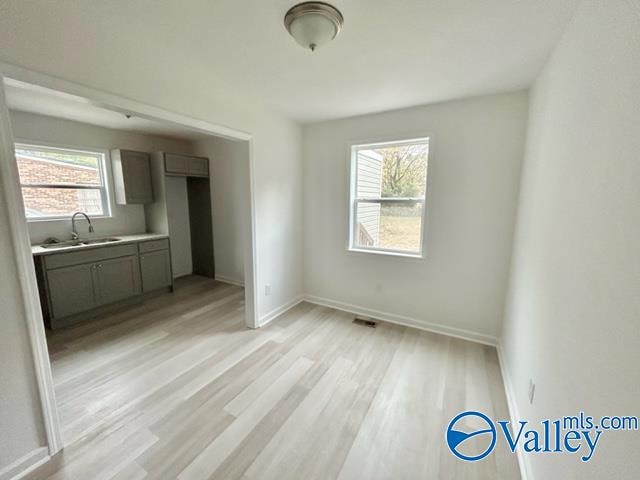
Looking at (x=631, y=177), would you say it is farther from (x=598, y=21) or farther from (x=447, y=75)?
(x=447, y=75)

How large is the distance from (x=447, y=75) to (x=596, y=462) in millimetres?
2343

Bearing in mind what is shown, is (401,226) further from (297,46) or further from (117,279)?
(117,279)

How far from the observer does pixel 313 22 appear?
1.33 m

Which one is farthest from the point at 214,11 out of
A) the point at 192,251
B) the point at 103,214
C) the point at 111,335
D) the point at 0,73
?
the point at 192,251

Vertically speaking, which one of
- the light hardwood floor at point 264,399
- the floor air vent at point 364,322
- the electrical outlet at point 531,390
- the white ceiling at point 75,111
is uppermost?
the white ceiling at point 75,111

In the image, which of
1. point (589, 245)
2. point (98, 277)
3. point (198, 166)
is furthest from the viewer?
point (198, 166)

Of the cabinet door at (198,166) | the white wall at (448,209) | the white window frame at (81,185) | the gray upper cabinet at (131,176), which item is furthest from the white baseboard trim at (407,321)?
the white window frame at (81,185)

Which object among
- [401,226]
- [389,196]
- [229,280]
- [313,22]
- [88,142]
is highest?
[313,22]

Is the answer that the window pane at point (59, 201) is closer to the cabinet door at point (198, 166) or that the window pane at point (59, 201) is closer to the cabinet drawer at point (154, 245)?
the cabinet drawer at point (154, 245)

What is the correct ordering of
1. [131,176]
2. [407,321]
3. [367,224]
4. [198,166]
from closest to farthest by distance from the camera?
[407,321]
[367,224]
[131,176]
[198,166]

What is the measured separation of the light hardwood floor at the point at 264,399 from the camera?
1.45m

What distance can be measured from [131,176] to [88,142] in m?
0.63

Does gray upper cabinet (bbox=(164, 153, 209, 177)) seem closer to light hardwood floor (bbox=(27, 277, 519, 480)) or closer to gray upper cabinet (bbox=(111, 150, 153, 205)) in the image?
gray upper cabinet (bbox=(111, 150, 153, 205))

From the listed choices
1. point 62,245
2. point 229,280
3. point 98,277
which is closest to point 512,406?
point 229,280
